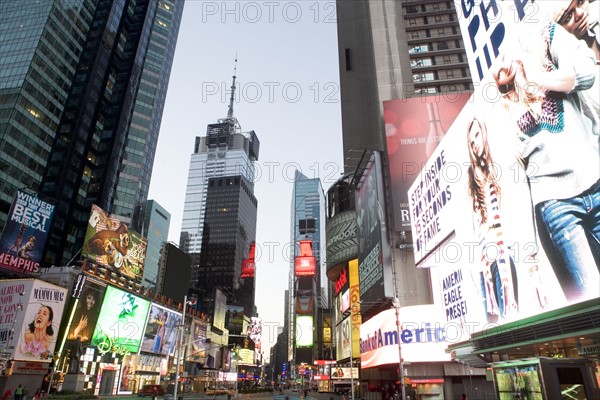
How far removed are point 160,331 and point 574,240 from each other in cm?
6456

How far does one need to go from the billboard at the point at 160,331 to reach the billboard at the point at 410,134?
39.1 m

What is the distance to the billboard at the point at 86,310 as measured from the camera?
46.2 metres

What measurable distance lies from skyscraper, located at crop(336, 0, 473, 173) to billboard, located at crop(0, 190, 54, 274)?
42.2 metres

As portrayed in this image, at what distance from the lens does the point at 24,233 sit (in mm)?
41375

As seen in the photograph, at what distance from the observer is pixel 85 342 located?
4712 cm

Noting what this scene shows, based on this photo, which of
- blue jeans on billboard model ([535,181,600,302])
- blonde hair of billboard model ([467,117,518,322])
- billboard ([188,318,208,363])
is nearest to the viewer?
blue jeans on billboard model ([535,181,600,302])

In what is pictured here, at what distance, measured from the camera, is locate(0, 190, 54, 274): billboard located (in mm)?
39938

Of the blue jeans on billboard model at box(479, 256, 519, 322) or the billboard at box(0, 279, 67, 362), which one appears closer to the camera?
the blue jeans on billboard model at box(479, 256, 519, 322)

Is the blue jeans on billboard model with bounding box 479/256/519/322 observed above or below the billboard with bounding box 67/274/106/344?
below

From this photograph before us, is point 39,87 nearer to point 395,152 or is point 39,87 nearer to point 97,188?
point 97,188

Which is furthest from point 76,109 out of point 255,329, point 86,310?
point 255,329

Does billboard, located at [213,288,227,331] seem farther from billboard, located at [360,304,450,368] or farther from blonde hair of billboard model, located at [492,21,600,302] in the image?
blonde hair of billboard model, located at [492,21,600,302]

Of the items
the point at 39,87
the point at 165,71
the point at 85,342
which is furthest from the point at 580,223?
the point at 165,71

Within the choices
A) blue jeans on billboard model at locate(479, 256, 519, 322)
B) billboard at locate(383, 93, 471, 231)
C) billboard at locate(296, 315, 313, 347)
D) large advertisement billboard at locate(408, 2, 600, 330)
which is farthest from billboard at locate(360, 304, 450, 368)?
billboard at locate(296, 315, 313, 347)
